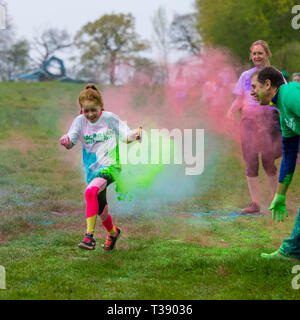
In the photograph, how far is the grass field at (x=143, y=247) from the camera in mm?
3979

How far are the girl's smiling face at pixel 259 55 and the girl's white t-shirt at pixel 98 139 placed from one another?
2.41 metres

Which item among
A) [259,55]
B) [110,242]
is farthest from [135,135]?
[259,55]

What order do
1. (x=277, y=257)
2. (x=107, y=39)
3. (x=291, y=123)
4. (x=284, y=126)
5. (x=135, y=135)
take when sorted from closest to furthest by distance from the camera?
(x=291, y=123)
(x=284, y=126)
(x=277, y=257)
(x=135, y=135)
(x=107, y=39)

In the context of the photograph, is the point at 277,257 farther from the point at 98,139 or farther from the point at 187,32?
the point at 187,32

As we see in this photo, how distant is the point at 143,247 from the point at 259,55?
3.11 m

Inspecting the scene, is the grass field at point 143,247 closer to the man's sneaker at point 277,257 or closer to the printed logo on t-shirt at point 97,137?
the man's sneaker at point 277,257

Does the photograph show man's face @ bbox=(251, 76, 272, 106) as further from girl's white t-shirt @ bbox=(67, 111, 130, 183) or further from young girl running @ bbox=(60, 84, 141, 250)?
girl's white t-shirt @ bbox=(67, 111, 130, 183)

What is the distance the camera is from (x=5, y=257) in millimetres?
5004

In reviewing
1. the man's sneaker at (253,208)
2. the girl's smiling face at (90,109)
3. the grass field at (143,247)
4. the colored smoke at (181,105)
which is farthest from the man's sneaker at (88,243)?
the colored smoke at (181,105)

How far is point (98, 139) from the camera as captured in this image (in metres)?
5.23

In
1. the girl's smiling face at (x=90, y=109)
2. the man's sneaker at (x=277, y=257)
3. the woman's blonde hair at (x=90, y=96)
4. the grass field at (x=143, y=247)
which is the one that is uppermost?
the woman's blonde hair at (x=90, y=96)

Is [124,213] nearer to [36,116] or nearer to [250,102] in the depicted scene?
[250,102]
